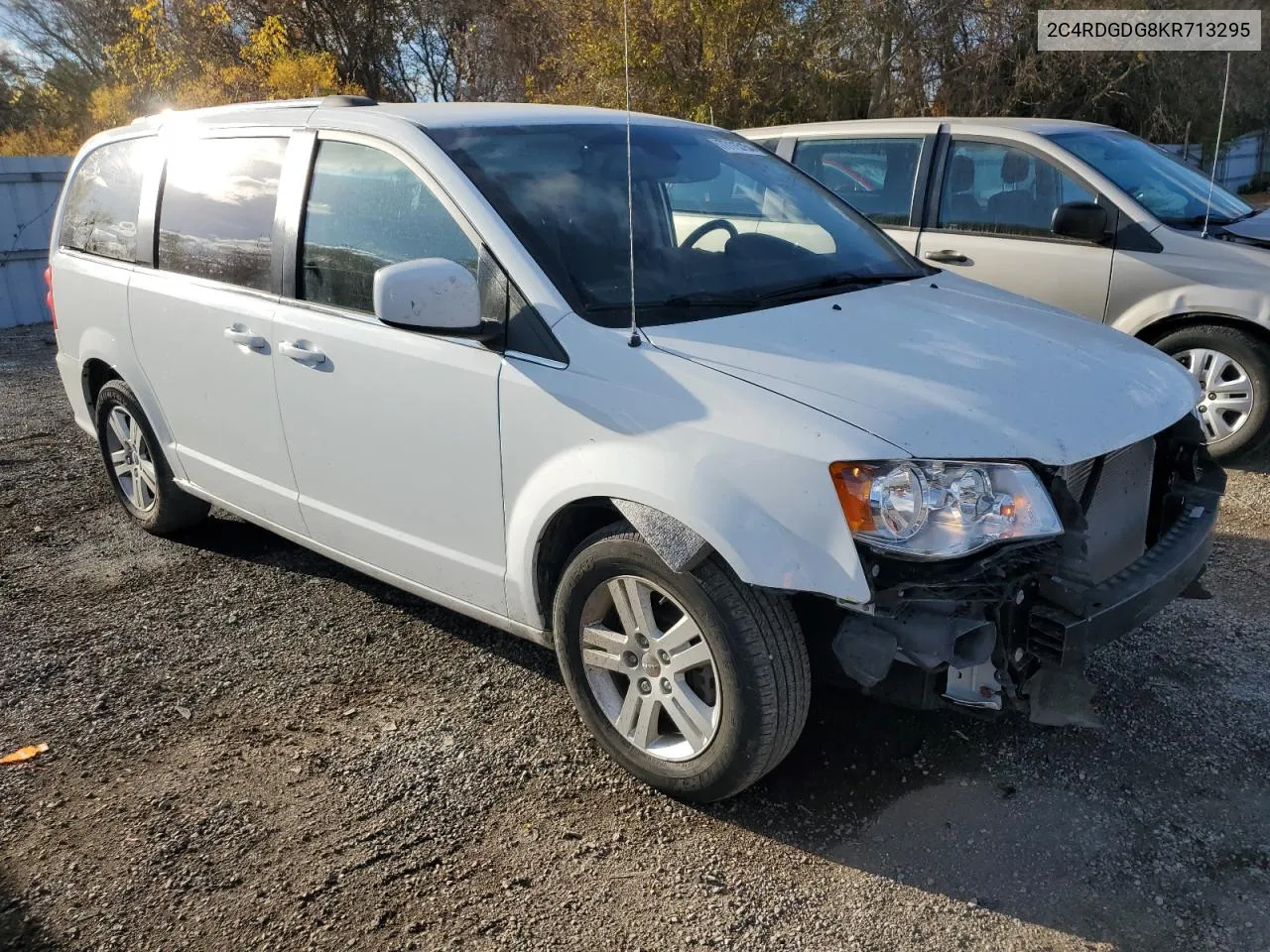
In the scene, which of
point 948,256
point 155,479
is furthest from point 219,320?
point 948,256

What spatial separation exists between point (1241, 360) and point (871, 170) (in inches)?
89.6

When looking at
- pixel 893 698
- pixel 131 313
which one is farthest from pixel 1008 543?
pixel 131 313

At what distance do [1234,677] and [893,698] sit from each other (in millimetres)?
1518

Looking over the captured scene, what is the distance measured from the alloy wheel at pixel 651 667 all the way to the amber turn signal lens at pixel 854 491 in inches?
20.7

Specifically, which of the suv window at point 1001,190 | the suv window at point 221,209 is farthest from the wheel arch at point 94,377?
the suv window at point 1001,190

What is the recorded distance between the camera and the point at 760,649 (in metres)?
2.58

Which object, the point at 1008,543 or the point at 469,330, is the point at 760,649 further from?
the point at 469,330

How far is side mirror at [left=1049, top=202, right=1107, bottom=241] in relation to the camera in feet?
17.2

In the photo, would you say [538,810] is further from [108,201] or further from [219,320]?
[108,201]

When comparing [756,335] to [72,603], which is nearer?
[756,335]

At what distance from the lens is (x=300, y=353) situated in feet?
11.5

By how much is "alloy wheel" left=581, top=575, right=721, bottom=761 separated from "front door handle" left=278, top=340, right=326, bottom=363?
4.26ft

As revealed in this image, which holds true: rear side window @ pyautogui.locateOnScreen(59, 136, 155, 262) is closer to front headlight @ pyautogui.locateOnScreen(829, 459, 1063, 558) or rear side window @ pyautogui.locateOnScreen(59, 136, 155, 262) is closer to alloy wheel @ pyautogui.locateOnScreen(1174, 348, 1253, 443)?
front headlight @ pyautogui.locateOnScreen(829, 459, 1063, 558)

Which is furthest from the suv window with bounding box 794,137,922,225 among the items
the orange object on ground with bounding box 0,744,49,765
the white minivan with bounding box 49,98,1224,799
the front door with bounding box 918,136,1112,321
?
the orange object on ground with bounding box 0,744,49,765
